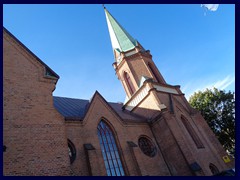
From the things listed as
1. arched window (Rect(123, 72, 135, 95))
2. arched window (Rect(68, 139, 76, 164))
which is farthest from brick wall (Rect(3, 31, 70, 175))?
arched window (Rect(123, 72, 135, 95))

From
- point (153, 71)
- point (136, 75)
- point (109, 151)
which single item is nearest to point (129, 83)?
point (136, 75)

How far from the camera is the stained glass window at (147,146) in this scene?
1722 centimetres

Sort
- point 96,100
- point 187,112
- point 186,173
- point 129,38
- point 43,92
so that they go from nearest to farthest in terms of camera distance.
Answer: point 43,92, point 186,173, point 96,100, point 187,112, point 129,38

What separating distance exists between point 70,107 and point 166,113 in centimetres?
830

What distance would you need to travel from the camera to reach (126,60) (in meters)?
24.1

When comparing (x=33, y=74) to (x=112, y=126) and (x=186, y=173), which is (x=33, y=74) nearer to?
(x=112, y=126)

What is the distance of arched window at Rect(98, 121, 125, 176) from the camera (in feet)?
46.4

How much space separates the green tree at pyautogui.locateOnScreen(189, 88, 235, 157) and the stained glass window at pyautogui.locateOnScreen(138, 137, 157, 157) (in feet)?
48.2

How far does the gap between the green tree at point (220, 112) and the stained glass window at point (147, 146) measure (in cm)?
1468

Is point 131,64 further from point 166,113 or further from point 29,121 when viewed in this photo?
point 29,121

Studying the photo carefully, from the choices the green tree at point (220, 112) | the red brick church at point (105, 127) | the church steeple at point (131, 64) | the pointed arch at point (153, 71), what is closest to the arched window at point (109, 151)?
the red brick church at point (105, 127)

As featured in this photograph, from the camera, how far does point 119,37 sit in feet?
88.4
